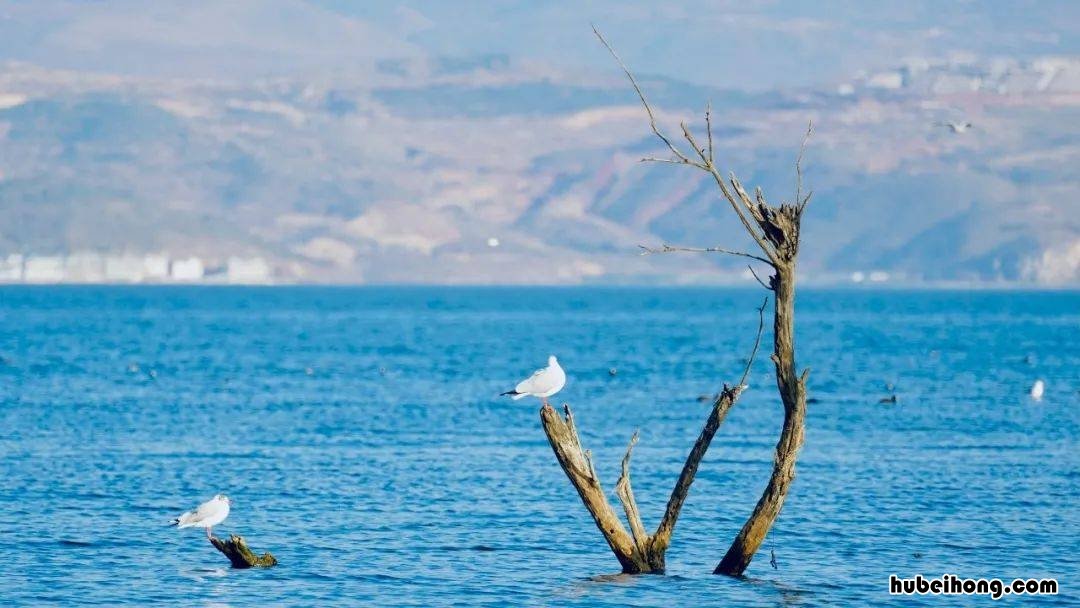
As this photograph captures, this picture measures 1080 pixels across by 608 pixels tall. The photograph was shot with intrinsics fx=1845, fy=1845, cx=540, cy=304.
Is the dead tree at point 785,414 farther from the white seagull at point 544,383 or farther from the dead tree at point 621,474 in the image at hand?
the white seagull at point 544,383

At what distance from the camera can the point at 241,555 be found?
100 feet

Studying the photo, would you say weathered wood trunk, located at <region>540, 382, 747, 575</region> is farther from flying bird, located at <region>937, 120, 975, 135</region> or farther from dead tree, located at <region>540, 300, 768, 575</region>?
flying bird, located at <region>937, 120, 975, 135</region>

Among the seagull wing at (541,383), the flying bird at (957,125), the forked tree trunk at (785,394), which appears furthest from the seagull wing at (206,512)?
the flying bird at (957,125)

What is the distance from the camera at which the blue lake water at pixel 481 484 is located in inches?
1169

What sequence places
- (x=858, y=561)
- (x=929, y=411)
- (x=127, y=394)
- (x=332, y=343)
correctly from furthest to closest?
(x=332, y=343), (x=127, y=394), (x=929, y=411), (x=858, y=561)

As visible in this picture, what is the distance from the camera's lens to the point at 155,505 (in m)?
A: 37.7

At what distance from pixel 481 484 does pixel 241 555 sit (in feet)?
37.7

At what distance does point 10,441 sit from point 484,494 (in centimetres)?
1724

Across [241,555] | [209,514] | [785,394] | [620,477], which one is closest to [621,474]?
[620,477]

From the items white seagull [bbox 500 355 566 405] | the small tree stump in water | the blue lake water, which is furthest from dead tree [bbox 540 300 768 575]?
the small tree stump in water

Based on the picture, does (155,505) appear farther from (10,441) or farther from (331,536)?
(10,441)

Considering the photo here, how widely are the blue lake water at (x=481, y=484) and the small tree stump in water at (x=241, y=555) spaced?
1.03 feet

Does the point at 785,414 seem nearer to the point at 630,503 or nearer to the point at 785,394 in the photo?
the point at 785,394

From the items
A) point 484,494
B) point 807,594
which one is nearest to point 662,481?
point 484,494
